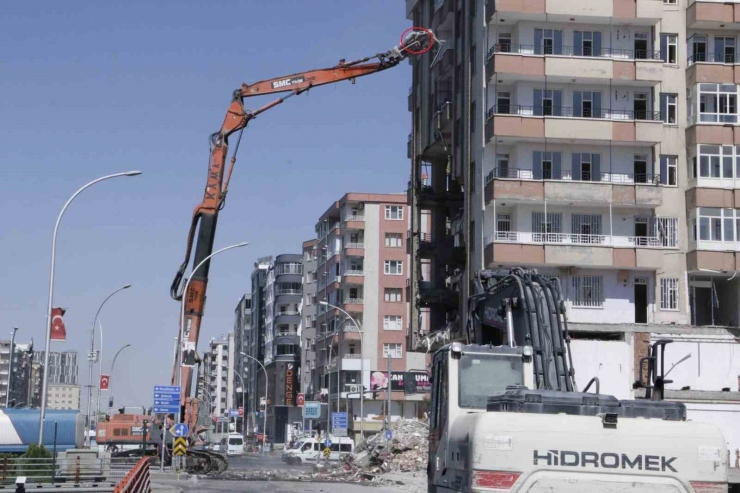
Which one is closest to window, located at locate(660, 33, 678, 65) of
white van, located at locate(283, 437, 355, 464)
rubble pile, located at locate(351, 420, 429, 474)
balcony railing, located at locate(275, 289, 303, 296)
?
rubble pile, located at locate(351, 420, 429, 474)

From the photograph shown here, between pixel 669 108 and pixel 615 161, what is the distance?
15.3 feet

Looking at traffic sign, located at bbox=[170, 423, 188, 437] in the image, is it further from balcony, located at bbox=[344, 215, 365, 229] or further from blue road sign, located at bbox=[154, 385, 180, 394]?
balcony, located at bbox=[344, 215, 365, 229]

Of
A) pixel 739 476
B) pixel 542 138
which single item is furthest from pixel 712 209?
pixel 739 476

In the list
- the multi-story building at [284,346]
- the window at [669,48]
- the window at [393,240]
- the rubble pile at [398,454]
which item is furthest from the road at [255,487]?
the multi-story building at [284,346]

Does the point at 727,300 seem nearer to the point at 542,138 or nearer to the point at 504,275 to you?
the point at 542,138

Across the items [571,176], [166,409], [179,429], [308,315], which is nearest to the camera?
[166,409]

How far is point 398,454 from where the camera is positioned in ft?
191

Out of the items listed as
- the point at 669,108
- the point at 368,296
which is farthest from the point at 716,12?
the point at 368,296

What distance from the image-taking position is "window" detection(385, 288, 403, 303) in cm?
10225

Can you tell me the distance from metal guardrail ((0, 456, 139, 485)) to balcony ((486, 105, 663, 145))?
2497 cm

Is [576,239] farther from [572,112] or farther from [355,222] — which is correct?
[355,222]

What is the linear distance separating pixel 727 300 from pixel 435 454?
43247 mm

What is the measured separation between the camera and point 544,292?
17.1 metres

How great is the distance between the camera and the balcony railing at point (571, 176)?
52.7m
